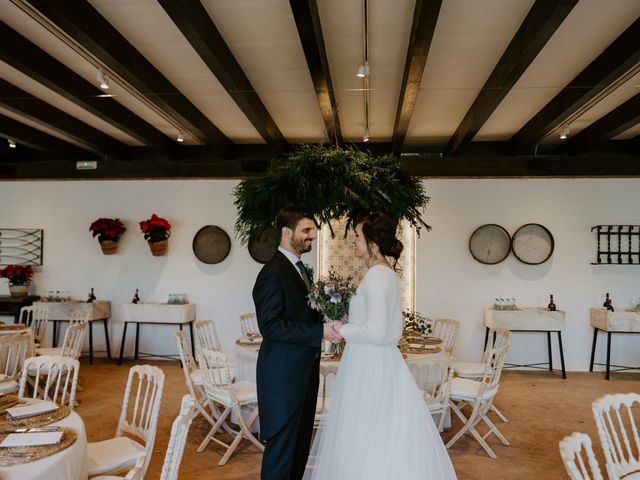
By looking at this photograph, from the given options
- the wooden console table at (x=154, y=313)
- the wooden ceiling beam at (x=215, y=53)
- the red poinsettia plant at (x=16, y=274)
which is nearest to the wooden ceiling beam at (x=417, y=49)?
the wooden ceiling beam at (x=215, y=53)

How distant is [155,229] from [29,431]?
558 centimetres

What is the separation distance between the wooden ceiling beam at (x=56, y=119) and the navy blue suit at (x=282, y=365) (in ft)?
14.7

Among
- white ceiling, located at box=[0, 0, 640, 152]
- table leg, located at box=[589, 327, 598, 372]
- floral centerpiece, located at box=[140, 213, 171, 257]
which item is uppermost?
white ceiling, located at box=[0, 0, 640, 152]

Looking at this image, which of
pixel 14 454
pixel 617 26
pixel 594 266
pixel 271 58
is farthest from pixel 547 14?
pixel 594 266

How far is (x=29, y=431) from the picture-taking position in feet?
7.50

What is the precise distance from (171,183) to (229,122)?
1804 millimetres

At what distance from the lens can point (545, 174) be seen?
7.50 metres

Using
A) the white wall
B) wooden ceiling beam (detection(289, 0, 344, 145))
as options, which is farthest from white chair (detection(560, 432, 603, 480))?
the white wall

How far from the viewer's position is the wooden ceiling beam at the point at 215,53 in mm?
3592

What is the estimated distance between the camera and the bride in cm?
260

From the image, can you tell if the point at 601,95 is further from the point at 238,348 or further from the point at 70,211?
the point at 70,211

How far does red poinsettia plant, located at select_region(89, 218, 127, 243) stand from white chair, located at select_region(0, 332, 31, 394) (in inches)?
121

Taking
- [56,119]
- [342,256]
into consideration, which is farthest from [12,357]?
[342,256]

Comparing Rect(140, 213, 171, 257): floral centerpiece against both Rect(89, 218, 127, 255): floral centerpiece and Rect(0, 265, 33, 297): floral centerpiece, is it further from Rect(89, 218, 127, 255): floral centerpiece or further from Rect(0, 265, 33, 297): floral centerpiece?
Rect(0, 265, 33, 297): floral centerpiece
